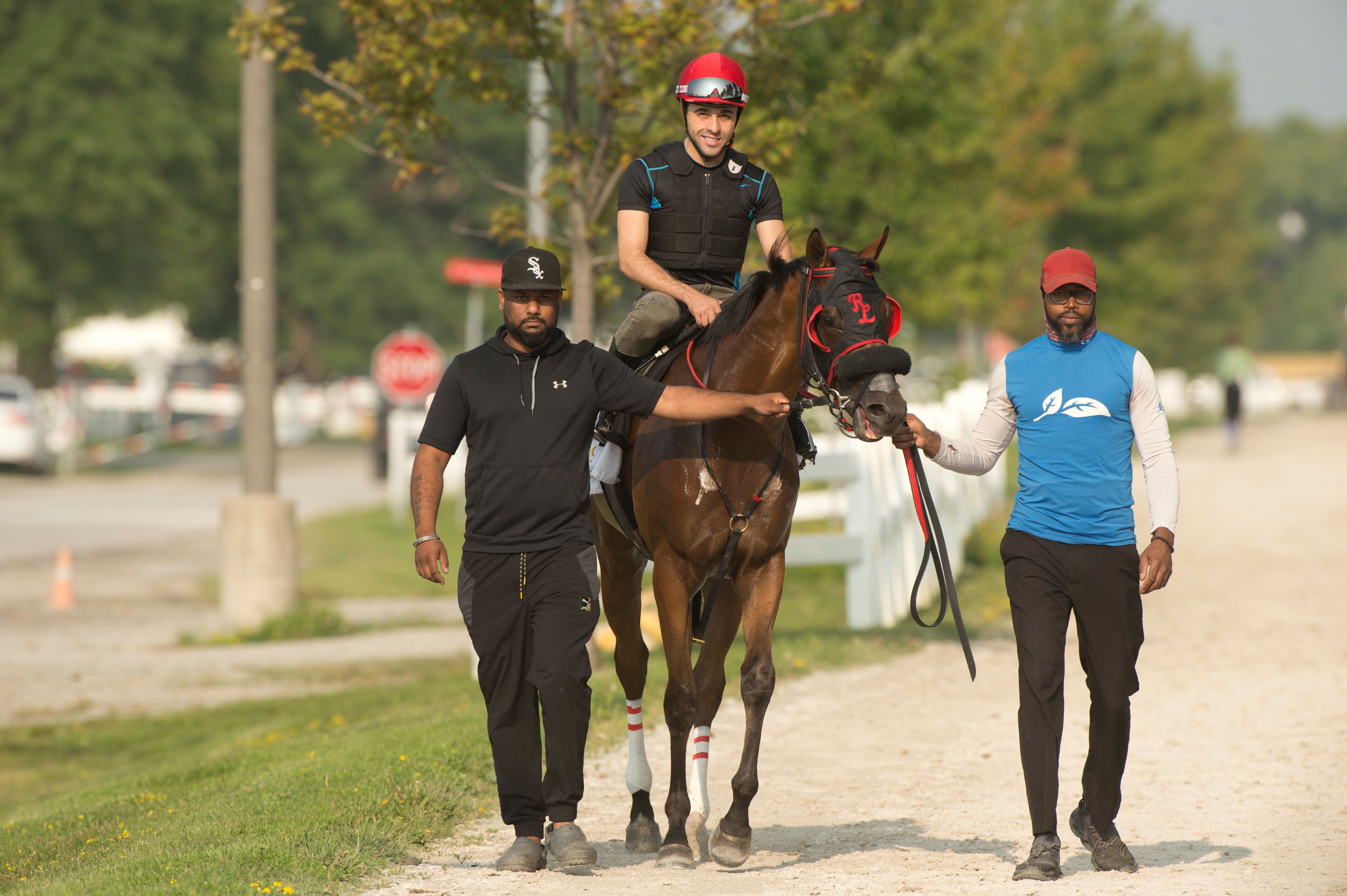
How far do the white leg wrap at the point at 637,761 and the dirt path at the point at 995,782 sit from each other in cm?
29

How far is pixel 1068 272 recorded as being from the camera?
233 inches

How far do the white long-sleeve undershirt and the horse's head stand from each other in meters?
0.48

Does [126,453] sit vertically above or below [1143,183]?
below

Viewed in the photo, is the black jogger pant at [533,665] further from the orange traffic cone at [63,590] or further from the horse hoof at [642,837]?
the orange traffic cone at [63,590]

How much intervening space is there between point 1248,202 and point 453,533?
174 ft

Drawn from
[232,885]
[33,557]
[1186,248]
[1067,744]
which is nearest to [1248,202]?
[1186,248]

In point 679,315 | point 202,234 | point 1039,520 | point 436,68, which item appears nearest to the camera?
point 1039,520

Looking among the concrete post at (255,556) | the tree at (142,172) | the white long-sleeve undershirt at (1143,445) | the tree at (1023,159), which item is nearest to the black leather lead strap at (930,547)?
the white long-sleeve undershirt at (1143,445)

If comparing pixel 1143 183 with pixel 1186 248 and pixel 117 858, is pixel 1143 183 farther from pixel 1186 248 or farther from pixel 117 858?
pixel 117 858

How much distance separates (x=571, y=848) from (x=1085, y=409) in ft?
8.49

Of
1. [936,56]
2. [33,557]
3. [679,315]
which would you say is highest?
[936,56]

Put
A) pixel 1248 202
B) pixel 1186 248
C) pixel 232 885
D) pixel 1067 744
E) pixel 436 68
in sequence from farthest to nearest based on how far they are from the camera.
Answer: pixel 1248 202 < pixel 1186 248 < pixel 436 68 < pixel 1067 744 < pixel 232 885

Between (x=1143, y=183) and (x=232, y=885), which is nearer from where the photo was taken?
(x=232, y=885)

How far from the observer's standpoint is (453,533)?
21.3 m
